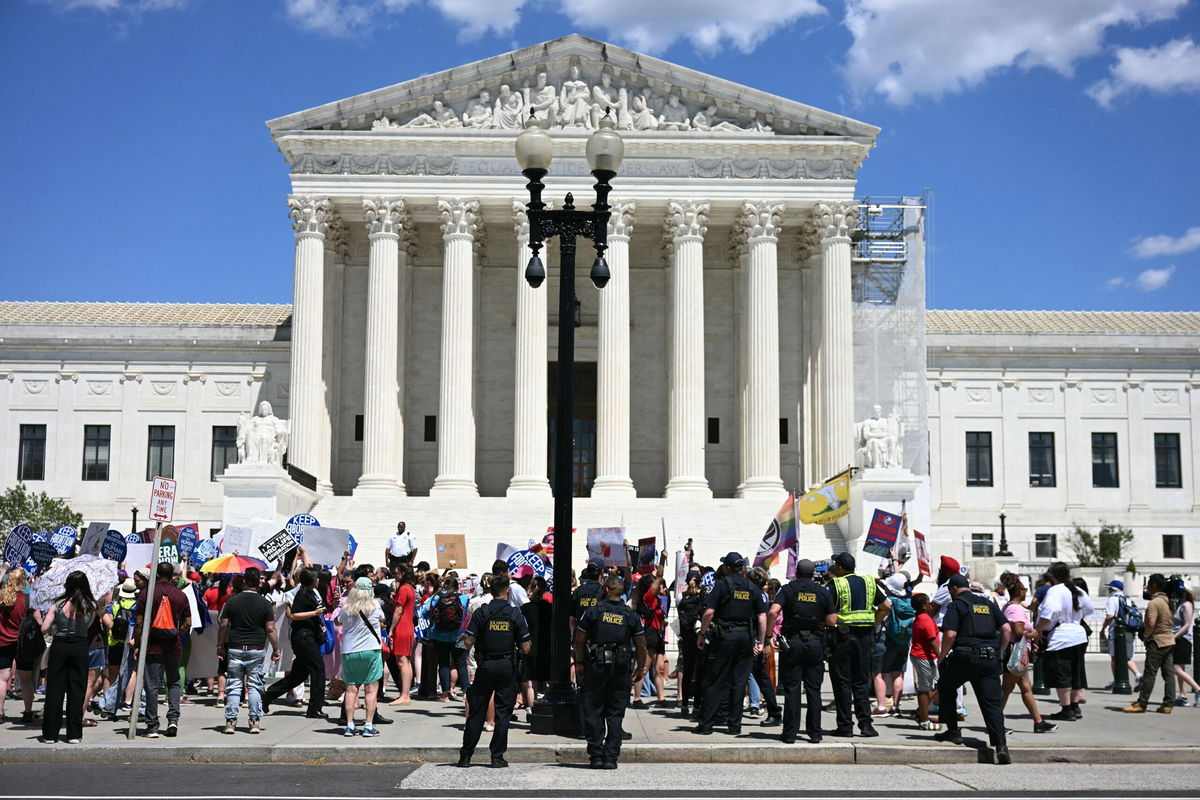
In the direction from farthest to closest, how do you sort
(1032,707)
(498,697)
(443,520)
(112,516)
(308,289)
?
1. (112,516)
2. (308,289)
3. (443,520)
4. (1032,707)
5. (498,697)

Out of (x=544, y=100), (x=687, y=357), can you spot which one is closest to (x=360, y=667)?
(x=687, y=357)

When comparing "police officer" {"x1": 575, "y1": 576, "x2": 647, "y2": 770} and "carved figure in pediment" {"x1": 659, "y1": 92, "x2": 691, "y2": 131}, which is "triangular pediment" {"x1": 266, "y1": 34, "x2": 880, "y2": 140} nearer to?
"carved figure in pediment" {"x1": 659, "y1": 92, "x2": 691, "y2": 131}

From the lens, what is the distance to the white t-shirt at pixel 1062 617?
18.0 metres

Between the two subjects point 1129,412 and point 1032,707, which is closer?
point 1032,707

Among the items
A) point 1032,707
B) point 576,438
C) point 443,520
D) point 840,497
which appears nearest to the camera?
point 1032,707

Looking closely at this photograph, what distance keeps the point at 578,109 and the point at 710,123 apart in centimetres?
434

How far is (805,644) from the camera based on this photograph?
15438mm

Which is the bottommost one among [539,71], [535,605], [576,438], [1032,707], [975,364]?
[1032,707]

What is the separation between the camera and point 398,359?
148 feet

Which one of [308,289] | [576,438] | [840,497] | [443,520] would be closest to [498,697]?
[840,497]

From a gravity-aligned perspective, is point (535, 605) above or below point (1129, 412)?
below

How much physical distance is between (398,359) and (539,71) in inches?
418

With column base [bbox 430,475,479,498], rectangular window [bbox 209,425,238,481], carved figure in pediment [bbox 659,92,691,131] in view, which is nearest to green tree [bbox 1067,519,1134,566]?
carved figure in pediment [bbox 659,92,691,131]

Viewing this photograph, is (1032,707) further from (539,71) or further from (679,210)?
(539,71)
